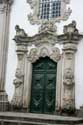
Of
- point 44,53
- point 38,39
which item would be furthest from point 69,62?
point 38,39

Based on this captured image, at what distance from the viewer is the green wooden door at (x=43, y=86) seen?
42.8 ft

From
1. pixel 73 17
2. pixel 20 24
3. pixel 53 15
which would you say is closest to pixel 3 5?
pixel 20 24

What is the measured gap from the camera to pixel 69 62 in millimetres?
12656

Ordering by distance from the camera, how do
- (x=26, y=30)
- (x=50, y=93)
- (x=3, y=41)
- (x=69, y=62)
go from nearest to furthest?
1. (x=69, y=62)
2. (x=50, y=93)
3. (x=26, y=30)
4. (x=3, y=41)

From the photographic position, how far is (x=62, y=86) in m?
12.7

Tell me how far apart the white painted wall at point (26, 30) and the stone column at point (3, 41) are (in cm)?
17

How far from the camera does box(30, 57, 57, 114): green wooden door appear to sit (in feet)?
42.8

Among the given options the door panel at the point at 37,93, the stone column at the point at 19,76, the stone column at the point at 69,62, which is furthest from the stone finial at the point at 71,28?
the door panel at the point at 37,93

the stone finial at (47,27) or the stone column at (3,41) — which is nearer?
the stone finial at (47,27)

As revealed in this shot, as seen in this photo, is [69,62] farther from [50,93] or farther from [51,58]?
[50,93]

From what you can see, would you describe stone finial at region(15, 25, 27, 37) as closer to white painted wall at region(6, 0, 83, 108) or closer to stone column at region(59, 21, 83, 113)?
white painted wall at region(6, 0, 83, 108)

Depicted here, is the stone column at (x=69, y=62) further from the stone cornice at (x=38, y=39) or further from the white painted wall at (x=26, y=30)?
the stone cornice at (x=38, y=39)

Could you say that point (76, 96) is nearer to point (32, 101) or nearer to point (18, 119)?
point (32, 101)

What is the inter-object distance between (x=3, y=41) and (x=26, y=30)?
1.13 m
